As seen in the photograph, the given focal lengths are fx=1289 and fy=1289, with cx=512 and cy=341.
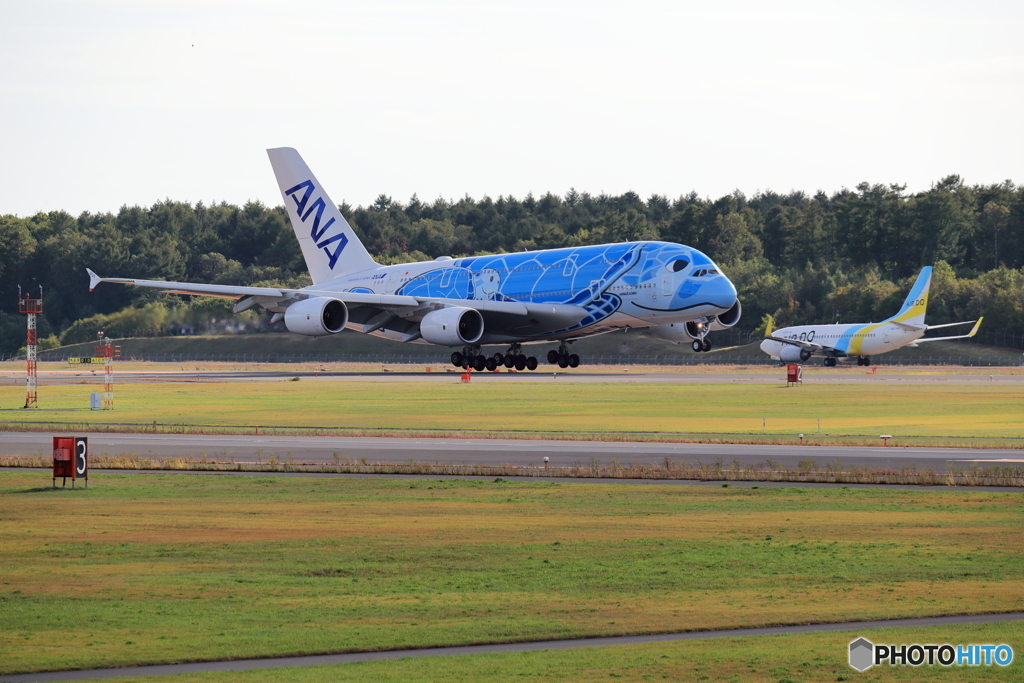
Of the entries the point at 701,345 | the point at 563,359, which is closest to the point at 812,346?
the point at 563,359

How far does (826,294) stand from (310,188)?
89.1 metres

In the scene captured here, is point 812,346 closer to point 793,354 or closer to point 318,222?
point 793,354

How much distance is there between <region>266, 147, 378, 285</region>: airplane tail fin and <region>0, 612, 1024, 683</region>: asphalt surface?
6937 centimetres

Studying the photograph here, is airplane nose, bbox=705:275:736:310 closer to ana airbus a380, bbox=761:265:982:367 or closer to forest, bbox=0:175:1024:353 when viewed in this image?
ana airbus a380, bbox=761:265:982:367

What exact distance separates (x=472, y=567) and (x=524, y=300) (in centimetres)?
4918

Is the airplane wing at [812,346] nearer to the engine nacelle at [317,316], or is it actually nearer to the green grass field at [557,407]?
the green grass field at [557,407]

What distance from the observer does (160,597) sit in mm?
19250

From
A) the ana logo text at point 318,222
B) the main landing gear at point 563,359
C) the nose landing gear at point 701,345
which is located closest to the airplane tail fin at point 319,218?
the ana logo text at point 318,222

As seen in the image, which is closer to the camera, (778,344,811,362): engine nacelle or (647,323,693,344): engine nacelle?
(647,323,693,344): engine nacelle

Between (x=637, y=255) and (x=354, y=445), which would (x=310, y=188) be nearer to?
(x=637, y=255)

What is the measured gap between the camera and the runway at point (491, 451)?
4056 cm

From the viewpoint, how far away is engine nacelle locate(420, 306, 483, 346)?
69812 mm

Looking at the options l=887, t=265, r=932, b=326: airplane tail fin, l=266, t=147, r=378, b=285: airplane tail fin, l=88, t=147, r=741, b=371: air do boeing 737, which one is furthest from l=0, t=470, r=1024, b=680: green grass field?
l=887, t=265, r=932, b=326: airplane tail fin

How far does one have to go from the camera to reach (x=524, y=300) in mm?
70812
